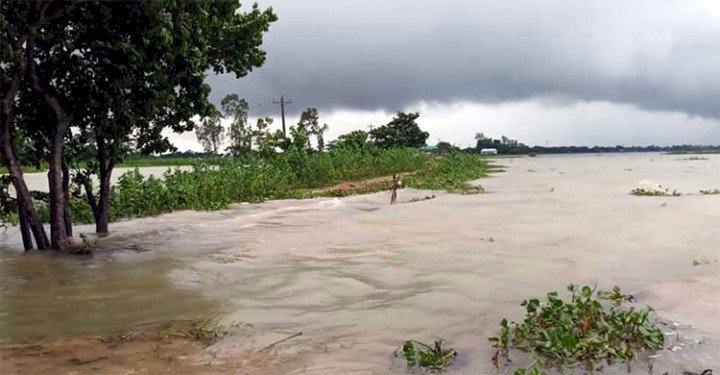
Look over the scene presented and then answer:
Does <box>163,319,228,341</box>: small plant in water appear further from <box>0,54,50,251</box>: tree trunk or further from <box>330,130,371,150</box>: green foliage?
<box>330,130,371,150</box>: green foliage

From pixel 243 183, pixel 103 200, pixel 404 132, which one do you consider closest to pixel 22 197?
pixel 103 200

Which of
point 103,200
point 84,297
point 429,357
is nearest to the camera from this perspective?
point 429,357

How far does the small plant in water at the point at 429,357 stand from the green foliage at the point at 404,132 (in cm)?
5909

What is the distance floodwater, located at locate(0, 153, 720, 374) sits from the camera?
5.61m

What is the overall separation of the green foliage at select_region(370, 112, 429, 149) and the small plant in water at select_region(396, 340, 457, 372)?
59.1 meters

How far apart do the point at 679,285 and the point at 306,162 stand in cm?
2313

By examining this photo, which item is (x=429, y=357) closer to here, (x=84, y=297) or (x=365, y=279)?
(x=365, y=279)

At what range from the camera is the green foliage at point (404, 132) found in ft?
210

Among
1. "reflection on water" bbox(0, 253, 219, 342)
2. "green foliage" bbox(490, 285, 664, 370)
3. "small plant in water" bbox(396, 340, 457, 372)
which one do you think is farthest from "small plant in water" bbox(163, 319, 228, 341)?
"green foliage" bbox(490, 285, 664, 370)

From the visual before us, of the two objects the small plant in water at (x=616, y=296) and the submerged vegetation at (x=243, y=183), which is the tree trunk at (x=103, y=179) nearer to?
the submerged vegetation at (x=243, y=183)

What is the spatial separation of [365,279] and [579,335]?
151 inches

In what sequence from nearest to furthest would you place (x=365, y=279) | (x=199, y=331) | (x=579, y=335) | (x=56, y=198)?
(x=579, y=335) < (x=199, y=331) < (x=365, y=279) < (x=56, y=198)

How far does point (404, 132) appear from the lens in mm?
68125

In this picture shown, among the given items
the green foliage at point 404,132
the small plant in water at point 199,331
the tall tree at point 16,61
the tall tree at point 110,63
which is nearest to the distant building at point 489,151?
the green foliage at point 404,132
